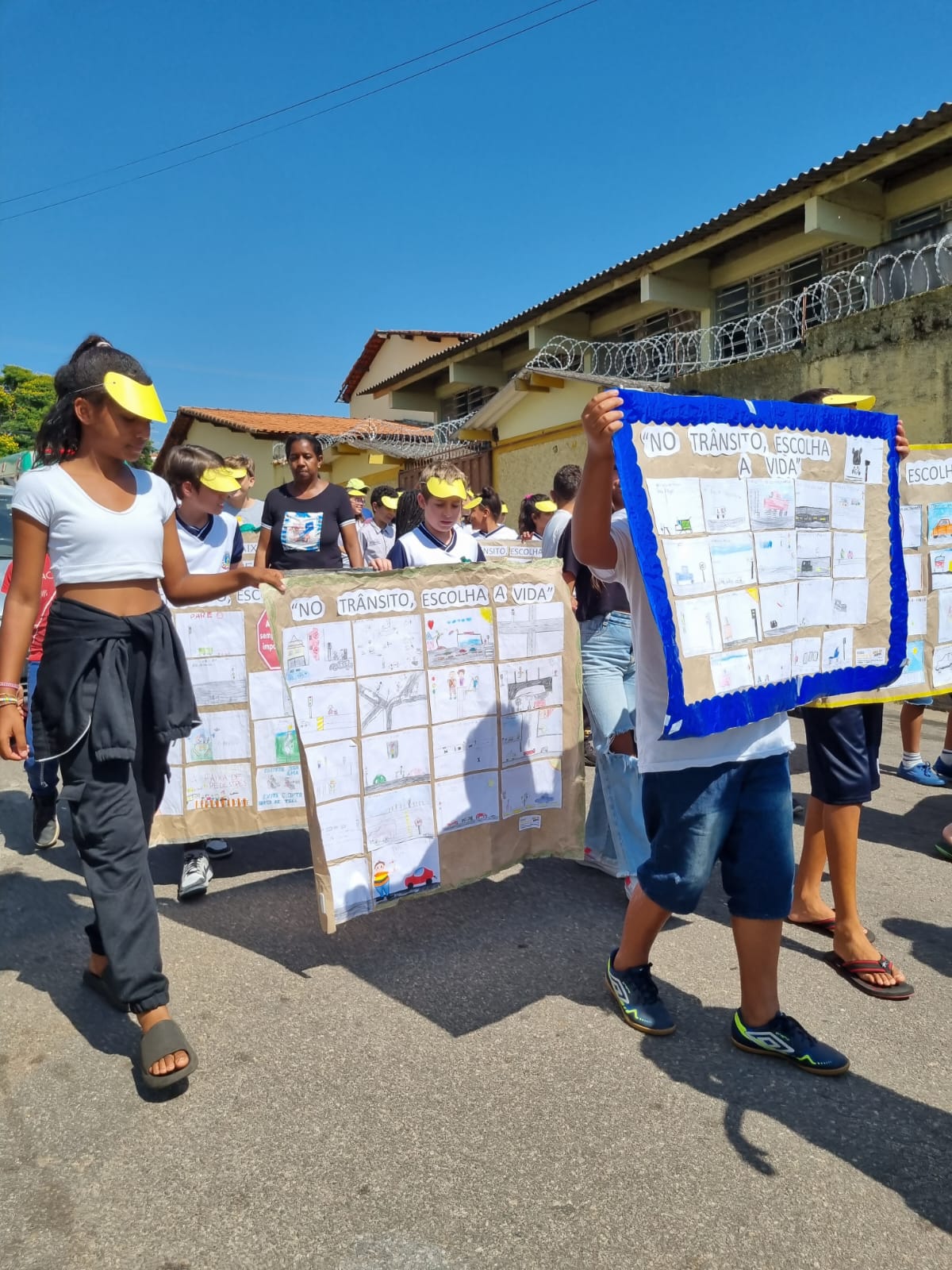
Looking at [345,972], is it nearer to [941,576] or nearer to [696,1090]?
[696,1090]

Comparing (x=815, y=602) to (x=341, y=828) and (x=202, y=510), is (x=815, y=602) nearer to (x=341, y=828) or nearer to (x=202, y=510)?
(x=341, y=828)

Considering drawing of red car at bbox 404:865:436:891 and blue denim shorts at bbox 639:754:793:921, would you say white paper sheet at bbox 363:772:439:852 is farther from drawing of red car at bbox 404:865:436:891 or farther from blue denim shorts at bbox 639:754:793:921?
blue denim shorts at bbox 639:754:793:921

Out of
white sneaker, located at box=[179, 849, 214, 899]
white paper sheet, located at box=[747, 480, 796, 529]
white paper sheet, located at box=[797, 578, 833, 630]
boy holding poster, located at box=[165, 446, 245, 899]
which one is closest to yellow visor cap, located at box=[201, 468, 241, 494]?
boy holding poster, located at box=[165, 446, 245, 899]

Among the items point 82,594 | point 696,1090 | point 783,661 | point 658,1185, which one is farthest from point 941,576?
point 82,594

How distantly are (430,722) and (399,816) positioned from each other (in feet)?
1.24

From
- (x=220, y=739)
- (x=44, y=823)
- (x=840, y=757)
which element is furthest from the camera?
(x=44, y=823)

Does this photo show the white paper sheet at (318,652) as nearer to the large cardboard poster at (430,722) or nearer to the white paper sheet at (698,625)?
the large cardboard poster at (430,722)

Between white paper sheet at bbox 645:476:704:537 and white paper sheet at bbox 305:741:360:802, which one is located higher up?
white paper sheet at bbox 645:476:704:537

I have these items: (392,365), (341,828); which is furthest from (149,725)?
(392,365)

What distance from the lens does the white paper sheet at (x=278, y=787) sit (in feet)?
14.1

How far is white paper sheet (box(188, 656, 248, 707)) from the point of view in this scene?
424cm

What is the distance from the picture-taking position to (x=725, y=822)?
263cm

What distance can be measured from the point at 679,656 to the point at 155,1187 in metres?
1.83

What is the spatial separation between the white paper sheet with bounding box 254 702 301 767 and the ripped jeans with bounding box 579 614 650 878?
4.69ft
